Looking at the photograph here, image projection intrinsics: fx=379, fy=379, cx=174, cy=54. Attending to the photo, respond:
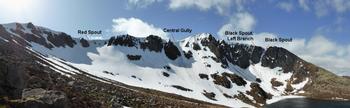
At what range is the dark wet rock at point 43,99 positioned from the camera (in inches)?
763

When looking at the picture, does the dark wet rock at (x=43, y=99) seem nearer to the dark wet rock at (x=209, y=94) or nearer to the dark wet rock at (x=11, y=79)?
the dark wet rock at (x=11, y=79)

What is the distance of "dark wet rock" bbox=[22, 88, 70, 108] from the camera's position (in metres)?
19.4

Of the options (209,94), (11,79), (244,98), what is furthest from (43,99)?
(244,98)

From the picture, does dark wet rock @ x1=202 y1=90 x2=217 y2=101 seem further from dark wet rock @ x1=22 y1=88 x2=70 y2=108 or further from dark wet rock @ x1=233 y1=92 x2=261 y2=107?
dark wet rock @ x1=22 y1=88 x2=70 y2=108

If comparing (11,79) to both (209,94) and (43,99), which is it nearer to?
(43,99)

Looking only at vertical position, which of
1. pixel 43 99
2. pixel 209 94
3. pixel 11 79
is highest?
pixel 209 94

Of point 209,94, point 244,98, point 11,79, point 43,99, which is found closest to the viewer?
point 43,99

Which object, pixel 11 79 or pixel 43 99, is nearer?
pixel 43 99

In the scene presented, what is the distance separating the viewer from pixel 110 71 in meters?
176

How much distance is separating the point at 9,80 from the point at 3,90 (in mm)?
1015

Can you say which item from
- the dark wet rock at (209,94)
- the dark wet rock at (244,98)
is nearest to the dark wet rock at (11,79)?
the dark wet rock at (209,94)

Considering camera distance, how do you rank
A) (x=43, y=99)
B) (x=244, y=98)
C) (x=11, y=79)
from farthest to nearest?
1. (x=244, y=98)
2. (x=11, y=79)
3. (x=43, y=99)

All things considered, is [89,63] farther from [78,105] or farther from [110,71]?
[78,105]

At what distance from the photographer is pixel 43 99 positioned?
A: 20.2 meters
